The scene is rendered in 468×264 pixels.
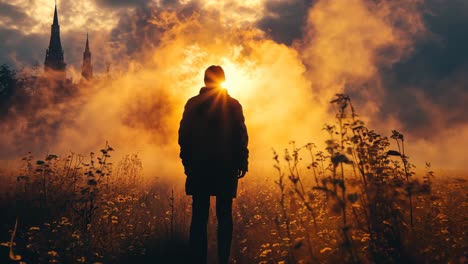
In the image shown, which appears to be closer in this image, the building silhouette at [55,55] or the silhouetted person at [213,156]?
the silhouetted person at [213,156]

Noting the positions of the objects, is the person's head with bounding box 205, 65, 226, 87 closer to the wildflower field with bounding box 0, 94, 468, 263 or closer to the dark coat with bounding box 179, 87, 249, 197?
the dark coat with bounding box 179, 87, 249, 197

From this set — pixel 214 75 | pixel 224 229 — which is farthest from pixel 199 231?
pixel 214 75

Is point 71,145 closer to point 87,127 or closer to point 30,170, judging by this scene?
point 87,127

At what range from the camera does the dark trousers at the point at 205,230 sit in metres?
4.41

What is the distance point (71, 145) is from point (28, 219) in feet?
64.5

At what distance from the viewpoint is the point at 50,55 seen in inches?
3693

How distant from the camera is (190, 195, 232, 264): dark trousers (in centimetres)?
441

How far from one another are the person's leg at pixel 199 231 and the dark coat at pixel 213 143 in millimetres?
141

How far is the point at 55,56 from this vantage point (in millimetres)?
94188

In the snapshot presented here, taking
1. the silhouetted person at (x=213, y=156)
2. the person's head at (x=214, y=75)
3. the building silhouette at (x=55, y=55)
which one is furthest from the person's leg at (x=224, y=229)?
the building silhouette at (x=55, y=55)

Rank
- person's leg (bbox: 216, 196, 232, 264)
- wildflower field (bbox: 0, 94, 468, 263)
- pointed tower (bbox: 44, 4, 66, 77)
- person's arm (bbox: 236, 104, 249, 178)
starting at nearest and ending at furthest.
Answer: wildflower field (bbox: 0, 94, 468, 263), person's leg (bbox: 216, 196, 232, 264), person's arm (bbox: 236, 104, 249, 178), pointed tower (bbox: 44, 4, 66, 77)

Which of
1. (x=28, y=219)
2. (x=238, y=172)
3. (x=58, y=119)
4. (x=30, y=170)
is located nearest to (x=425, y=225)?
(x=238, y=172)

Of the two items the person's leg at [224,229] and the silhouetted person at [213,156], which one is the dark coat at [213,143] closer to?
the silhouetted person at [213,156]

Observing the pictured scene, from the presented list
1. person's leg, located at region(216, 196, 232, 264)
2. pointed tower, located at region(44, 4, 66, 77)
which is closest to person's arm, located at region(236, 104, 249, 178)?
person's leg, located at region(216, 196, 232, 264)
